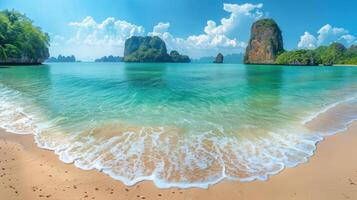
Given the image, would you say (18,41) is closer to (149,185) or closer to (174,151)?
(174,151)


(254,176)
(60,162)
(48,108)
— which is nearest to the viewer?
(254,176)

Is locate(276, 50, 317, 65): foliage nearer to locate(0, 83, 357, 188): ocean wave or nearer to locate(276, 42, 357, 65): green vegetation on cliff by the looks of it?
locate(276, 42, 357, 65): green vegetation on cliff

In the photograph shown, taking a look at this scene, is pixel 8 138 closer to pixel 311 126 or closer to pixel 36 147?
pixel 36 147

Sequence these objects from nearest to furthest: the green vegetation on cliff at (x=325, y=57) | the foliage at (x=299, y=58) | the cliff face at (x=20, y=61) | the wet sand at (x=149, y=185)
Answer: the wet sand at (x=149, y=185) < the cliff face at (x=20, y=61) < the foliage at (x=299, y=58) < the green vegetation on cliff at (x=325, y=57)

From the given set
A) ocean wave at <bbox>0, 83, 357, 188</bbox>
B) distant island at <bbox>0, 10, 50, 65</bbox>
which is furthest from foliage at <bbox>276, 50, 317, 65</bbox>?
ocean wave at <bbox>0, 83, 357, 188</bbox>

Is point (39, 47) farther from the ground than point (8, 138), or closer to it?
farther from the ground

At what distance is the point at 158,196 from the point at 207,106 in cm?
1089

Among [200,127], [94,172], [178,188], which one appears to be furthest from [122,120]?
[178,188]

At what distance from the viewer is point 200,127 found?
10883mm

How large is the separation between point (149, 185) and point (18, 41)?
100m

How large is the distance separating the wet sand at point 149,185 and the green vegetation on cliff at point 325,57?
568 feet

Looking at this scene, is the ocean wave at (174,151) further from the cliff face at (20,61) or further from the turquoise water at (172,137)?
the cliff face at (20,61)

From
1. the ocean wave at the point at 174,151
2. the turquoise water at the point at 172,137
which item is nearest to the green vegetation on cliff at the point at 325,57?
the turquoise water at the point at 172,137

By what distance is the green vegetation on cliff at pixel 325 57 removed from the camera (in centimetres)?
16138
